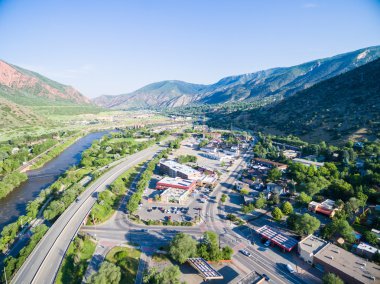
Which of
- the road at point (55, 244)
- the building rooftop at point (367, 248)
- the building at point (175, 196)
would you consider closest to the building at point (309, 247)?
the building rooftop at point (367, 248)

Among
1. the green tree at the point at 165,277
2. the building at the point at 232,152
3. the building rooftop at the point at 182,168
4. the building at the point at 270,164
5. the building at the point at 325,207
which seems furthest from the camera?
the building at the point at 232,152

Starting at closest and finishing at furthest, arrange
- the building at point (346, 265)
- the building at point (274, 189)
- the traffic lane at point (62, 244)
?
the building at point (346, 265) → the traffic lane at point (62, 244) → the building at point (274, 189)

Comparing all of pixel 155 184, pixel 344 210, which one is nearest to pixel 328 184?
pixel 344 210

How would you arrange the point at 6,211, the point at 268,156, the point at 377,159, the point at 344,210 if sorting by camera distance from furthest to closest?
the point at 268,156, the point at 377,159, the point at 6,211, the point at 344,210

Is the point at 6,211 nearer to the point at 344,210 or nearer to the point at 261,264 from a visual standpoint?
the point at 261,264

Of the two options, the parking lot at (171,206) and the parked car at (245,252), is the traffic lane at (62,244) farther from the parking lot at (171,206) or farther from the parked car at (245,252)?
the parked car at (245,252)

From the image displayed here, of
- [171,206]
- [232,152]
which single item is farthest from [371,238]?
[232,152]

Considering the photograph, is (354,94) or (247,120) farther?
(247,120)

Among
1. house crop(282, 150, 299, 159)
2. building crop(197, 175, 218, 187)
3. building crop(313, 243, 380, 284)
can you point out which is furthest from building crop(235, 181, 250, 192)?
house crop(282, 150, 299, 159)
